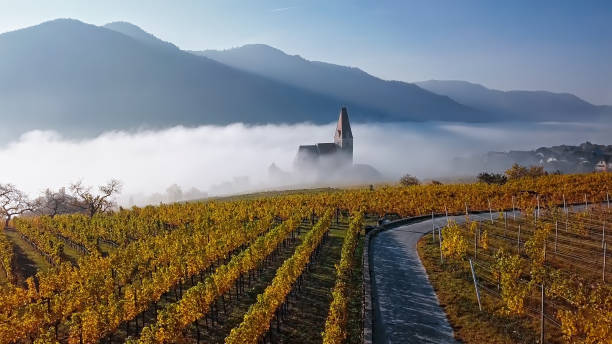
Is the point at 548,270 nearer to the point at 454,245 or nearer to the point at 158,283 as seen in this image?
the point at 454,245

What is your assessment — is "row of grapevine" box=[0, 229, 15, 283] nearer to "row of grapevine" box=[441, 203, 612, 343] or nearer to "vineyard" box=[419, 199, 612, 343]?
"vineyard" box=[419, 199, 612, 343]

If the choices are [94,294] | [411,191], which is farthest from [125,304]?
[411,191]

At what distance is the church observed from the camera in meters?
190

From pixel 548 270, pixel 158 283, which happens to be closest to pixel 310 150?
pixel 158 283

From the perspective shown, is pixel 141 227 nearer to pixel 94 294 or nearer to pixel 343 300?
pixel 94 294

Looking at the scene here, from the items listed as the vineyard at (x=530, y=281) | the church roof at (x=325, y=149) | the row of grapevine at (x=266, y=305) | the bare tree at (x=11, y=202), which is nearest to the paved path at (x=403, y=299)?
the vineyard at (x=530, y=281)

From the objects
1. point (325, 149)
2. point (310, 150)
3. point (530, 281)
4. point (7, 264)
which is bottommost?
point (7, 264)

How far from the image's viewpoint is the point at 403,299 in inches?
1303

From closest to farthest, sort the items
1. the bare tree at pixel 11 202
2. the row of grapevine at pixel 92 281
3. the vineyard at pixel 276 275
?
the vineyard at pixel 276 275 → the row of grapevine at pixel 92 281 → the bare tree at pixel 11 202

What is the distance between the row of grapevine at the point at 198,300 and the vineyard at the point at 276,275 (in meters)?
0.11

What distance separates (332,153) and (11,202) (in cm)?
12263

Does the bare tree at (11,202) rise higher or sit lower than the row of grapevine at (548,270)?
higher

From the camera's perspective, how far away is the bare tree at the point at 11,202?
309 feet

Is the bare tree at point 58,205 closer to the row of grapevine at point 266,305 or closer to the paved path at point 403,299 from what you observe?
the paved path at point 403,299
